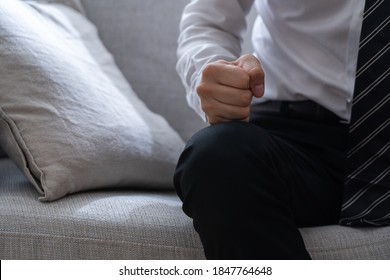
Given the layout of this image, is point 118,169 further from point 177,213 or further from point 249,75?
point 249,75

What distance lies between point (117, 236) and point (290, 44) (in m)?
0.43

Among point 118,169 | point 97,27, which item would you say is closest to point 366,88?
point 118,169

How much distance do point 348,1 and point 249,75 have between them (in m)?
0.26

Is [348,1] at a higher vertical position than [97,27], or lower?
higher

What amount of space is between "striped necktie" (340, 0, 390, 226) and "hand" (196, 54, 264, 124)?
0.53ft

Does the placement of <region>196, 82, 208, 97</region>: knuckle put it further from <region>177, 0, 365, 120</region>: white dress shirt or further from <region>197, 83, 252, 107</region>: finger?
<region>177, 0, 365, 120</region>: white dress shirt

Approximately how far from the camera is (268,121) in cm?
116

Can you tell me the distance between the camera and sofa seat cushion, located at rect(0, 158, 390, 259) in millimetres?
970

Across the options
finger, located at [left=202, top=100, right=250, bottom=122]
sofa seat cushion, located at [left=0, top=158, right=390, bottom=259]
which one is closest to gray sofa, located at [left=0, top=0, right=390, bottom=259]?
sofa seat cushion, located at [left=0, top=158, right=390, bottom=259]

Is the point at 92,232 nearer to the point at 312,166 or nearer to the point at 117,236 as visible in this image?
the point at 117,236

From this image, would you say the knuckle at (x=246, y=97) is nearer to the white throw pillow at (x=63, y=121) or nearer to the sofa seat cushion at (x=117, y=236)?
the sofa seat cushion at (x=117, y=236)
